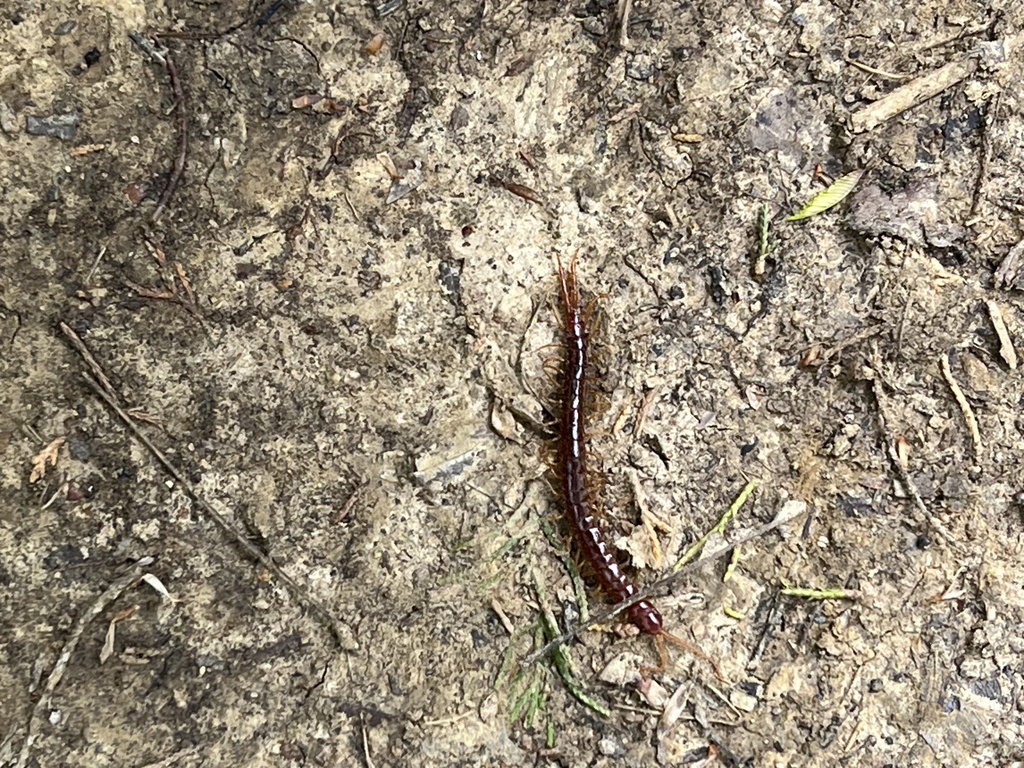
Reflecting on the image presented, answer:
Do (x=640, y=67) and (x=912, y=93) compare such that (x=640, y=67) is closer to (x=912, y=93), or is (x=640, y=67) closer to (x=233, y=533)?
(x=912, y=93)

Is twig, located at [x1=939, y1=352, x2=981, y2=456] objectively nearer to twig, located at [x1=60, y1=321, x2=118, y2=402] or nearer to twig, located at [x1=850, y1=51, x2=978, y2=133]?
twig, located at [x1=850, y1=51, x2=978, y2=133]

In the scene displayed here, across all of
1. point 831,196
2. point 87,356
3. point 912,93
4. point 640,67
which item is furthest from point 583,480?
point 912,93

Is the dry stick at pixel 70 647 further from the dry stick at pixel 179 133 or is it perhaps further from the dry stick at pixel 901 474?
the dry stick at pixel 901 474

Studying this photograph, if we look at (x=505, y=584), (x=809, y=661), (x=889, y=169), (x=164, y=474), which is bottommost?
(x=809, y=661)

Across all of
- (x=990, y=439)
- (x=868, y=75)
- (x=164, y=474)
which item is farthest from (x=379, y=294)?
(x=990, y=439)

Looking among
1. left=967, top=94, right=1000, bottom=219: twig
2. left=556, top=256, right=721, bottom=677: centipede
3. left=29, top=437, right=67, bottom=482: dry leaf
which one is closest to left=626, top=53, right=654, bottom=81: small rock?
left=556, top=256, right=721, bottom=677: centipede

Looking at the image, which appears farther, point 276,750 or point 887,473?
point 887,473

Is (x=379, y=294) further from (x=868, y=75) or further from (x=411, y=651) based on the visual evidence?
(x=868, y=75)
